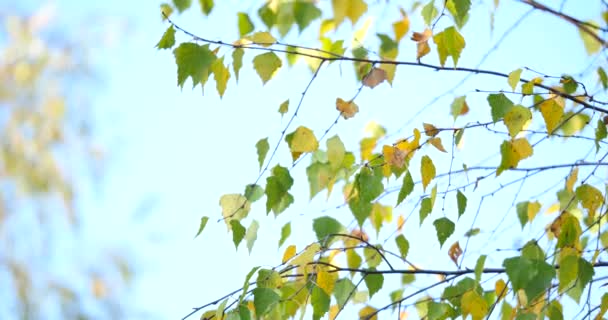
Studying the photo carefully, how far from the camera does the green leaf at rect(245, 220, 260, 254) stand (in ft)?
3.69

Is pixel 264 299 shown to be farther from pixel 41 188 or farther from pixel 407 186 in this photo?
pixel 41 188

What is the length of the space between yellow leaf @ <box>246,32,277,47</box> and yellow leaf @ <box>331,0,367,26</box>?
0.45 feet

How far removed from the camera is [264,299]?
97cm

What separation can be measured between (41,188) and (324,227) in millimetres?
3516

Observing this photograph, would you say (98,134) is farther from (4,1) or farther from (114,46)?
(4,1)

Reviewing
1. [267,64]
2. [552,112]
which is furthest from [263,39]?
[552,112]

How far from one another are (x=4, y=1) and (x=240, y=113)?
174cm

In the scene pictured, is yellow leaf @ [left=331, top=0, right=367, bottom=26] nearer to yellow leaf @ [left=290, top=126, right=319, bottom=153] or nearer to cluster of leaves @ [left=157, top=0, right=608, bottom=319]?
cluster of leaves @ [left=157, top=0, right=608, bottom=319]

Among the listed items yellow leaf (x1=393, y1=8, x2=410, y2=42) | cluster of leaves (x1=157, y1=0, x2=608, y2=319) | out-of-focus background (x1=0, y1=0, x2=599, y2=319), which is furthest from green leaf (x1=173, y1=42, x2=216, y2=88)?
out-of-focus background (x1=0, y1=0, x2=599, y2=319)

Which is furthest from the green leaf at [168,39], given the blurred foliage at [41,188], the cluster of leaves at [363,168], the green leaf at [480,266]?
the blurred foliage at [41,188]

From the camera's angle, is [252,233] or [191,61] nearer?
[191,61]

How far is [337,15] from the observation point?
90 centimetres

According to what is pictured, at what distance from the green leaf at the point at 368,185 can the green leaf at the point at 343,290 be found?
13 centimetres

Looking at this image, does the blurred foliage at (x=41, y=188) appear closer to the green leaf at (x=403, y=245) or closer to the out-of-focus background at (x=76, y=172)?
the out-of-focus background at (x=76, y=172)
